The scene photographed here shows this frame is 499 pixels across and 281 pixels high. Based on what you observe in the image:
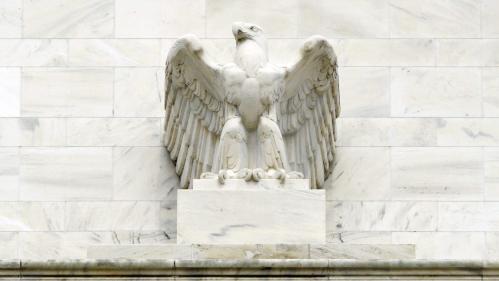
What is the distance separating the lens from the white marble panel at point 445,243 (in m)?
19.6

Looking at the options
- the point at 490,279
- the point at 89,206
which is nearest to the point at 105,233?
the point at 89,206

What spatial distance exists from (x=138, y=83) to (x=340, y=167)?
2405mm

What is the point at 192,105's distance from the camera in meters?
19.3

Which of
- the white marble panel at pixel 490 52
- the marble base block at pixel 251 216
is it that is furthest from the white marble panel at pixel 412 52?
the marble base block at pixel 251 216

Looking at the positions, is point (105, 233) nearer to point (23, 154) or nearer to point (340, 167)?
point (23, 154)

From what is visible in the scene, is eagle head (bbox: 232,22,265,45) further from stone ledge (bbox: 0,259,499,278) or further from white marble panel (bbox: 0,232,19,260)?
white marble panel (bbox: 0,232,19,260)

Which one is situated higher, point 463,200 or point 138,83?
point 138,83

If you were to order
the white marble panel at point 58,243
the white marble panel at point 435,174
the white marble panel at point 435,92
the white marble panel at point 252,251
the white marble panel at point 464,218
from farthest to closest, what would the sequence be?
the white marble panel at point 435,92
the white marble panel at point 435,174
the white marble panel at point 464,218
the white marble panel at point 58,243
the white marble panel at point 252,251

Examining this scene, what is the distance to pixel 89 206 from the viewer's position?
1972 cm

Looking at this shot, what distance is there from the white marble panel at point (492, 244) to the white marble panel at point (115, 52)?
4056 millimetres

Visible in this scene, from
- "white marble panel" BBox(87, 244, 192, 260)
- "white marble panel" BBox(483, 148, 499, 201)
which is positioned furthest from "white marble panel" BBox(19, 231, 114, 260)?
"white marble panel" BBox(483, 148, 499, 201)

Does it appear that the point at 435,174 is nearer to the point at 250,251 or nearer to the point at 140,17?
the point at 250,251

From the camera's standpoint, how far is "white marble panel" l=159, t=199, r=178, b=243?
19.6m

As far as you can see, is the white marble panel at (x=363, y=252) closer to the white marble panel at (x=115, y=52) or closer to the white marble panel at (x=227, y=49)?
the white marble panel at (x=227, y=49)
